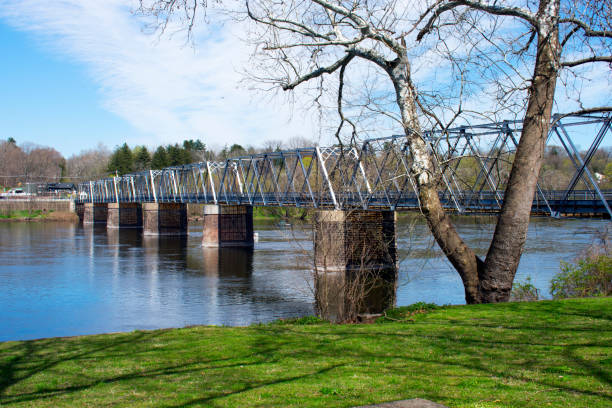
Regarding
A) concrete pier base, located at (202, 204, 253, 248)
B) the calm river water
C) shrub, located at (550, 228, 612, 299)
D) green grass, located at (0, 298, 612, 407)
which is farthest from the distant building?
green grass, located at (0, 298, 612, 407)

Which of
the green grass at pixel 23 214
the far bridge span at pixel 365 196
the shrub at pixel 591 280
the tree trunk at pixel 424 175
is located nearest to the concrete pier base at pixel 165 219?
the far bridge span at pixel 365 196

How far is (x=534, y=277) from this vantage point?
99.4ft

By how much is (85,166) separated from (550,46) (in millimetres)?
196328

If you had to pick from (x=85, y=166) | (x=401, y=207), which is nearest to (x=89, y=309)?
(x=401, y=207)

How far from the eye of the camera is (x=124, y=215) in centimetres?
10156

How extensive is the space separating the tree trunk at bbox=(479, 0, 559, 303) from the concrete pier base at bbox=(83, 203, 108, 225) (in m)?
111

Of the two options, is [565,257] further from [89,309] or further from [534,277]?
[89,309]

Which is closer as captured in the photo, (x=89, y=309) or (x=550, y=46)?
(x=550, y=46)

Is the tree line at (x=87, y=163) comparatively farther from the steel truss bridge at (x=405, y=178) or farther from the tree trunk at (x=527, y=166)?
the tree trunk at (x=527, y=166)

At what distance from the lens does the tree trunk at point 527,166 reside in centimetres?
1217

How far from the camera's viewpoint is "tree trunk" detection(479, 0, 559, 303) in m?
12.2

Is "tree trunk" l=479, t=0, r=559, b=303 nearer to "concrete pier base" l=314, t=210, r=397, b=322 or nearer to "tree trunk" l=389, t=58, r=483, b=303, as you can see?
"tree trunk" l=389, t=58, r=483, b=303

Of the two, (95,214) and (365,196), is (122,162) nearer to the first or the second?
(95,214)

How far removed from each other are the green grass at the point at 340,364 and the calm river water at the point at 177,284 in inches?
154
